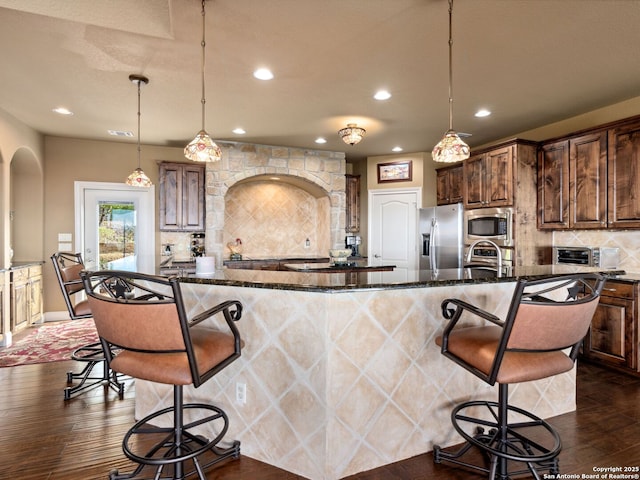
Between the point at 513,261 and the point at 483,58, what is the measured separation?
8.24ft

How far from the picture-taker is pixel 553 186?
436 centimetres

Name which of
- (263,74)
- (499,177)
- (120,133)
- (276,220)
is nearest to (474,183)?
(499,177)

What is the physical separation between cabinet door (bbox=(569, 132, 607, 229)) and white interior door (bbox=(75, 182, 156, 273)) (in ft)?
18.6

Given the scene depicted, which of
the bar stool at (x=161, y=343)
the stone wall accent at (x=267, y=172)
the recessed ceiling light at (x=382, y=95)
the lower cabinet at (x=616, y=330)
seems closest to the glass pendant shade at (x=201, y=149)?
the bar stool at (x=161, y=343)

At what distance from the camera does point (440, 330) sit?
2143 mm

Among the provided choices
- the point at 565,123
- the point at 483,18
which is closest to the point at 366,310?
the point at 483,18

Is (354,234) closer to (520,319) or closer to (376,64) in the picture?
(376,64)

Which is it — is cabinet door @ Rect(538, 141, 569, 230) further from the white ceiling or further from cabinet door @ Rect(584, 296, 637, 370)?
cabinet door @ Rect(584, 296, 637, 370)

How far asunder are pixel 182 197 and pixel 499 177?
4.51 m

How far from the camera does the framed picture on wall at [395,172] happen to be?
6504 millimetres

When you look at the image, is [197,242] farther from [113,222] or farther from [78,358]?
[78,358]

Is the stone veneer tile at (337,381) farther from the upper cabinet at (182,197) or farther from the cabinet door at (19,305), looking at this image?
the upper cabinet at (182,197)

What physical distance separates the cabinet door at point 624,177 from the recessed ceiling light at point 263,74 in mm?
3399

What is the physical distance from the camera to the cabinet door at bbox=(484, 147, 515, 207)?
450 centimetres
